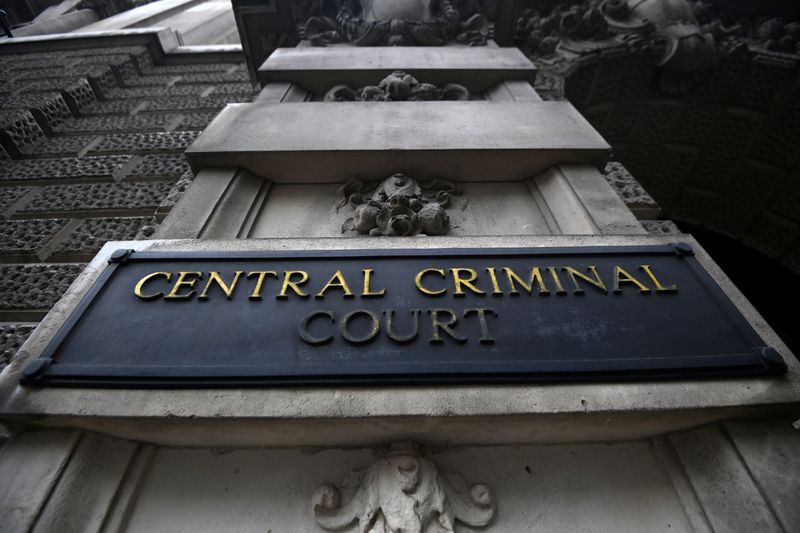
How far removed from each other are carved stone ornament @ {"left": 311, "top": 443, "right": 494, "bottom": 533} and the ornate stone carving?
20.2ft

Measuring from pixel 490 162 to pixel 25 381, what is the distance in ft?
10.9

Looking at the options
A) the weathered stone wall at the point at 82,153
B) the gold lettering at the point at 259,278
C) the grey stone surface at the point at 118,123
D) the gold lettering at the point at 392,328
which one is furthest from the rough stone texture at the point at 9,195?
the gold lettering at the point at 392,328

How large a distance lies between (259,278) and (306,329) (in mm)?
476

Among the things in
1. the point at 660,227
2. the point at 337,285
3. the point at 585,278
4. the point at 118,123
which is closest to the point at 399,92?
the point at 660,227

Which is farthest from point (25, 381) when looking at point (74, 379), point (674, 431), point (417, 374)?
point (674, 431)

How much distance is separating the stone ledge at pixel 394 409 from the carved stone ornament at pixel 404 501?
144 mm

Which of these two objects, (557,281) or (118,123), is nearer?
(557,281)

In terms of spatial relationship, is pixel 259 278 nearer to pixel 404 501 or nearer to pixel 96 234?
pixel 404 501

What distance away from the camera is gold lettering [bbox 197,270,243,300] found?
218 cm

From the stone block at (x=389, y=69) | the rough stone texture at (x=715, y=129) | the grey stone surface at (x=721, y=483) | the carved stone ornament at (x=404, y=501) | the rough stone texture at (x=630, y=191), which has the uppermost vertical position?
the stone block at (x=389, y=69)

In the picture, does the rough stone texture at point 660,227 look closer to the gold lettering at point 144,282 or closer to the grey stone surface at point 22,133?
the gold lettering at point 144,282

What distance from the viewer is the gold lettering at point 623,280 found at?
2.20 metres

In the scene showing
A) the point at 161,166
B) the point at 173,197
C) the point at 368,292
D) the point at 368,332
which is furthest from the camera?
the point at 161,166

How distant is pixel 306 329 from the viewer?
2031 mm
